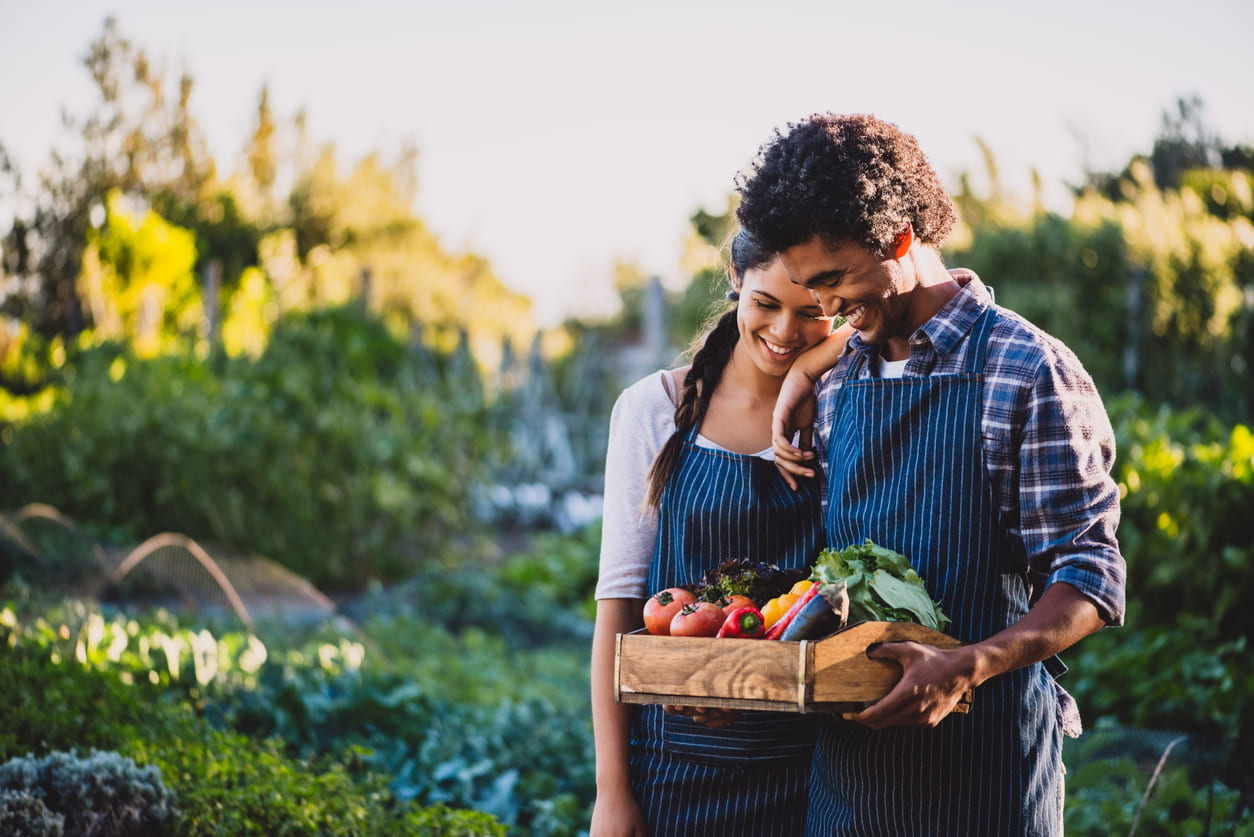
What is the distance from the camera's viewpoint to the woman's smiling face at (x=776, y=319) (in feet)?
6.67

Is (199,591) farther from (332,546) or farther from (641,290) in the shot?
(641,290)

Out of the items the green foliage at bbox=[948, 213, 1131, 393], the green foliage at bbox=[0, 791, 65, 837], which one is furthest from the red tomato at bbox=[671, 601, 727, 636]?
the green foliage at bbox=[948, 213, 1131, 393]

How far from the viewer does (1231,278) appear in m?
7.33

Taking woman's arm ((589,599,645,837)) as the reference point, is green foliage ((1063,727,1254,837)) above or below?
below

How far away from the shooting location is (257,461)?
8.01 meters

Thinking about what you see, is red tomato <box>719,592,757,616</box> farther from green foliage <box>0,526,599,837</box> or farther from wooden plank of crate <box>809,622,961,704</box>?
green foliage <box>0,526,599,837</box>

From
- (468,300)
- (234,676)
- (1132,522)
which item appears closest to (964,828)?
(234,676)

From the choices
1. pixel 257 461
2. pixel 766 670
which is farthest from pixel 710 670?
pixel 257 461

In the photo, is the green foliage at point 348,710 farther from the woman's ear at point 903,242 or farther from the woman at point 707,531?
the woman's ear at point 903,242

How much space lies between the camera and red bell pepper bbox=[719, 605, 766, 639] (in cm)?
175

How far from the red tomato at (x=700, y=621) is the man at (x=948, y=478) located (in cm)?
28

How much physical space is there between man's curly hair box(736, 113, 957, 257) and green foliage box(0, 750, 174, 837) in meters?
2.35

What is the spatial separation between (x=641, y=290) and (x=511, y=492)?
24.9 metres

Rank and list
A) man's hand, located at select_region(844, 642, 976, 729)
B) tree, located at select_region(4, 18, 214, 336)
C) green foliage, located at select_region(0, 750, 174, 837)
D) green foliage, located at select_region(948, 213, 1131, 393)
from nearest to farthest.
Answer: man's hand, located at select_region(844, 642, 976, 729) < green foliage, located at select_region(0, 750, 174, 837) < green foliage, located at select_region(948, 213, 1131, 393) < tree, located at select_region(4, 18, 214, 336)
